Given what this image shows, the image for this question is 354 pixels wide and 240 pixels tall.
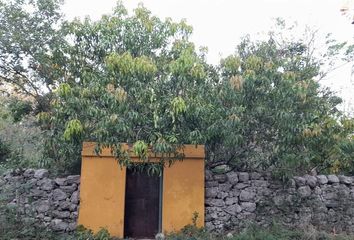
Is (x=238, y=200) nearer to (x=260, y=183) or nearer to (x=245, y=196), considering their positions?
(x=245, y=196)

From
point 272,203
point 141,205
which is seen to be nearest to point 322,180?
point 272,203

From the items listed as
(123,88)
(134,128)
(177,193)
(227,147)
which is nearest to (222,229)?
(177,193)

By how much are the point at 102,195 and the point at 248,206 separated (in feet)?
11.1

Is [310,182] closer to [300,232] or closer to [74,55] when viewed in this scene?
[300,232]

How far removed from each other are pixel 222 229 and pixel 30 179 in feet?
15.1

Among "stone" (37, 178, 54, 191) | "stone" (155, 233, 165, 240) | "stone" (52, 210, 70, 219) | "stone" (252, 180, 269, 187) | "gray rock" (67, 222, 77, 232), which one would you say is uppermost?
"stone" (252, 180, 269, 187)

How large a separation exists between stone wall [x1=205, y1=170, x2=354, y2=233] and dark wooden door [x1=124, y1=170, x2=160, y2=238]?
123 cm

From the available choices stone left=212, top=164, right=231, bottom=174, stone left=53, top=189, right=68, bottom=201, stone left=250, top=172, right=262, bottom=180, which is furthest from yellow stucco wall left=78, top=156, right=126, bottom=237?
stone left=250, top=172, right=262, bottom=180

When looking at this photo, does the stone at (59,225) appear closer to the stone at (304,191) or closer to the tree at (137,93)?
the tree at (137,93)

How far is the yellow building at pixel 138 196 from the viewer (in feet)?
29.5

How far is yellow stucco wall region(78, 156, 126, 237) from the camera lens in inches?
352

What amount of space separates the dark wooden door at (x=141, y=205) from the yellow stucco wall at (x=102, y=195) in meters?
0.37

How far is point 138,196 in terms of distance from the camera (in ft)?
31.0

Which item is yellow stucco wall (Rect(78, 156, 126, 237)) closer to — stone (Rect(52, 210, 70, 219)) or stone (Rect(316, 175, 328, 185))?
stone (Rect(52, 210, 70, 219))
